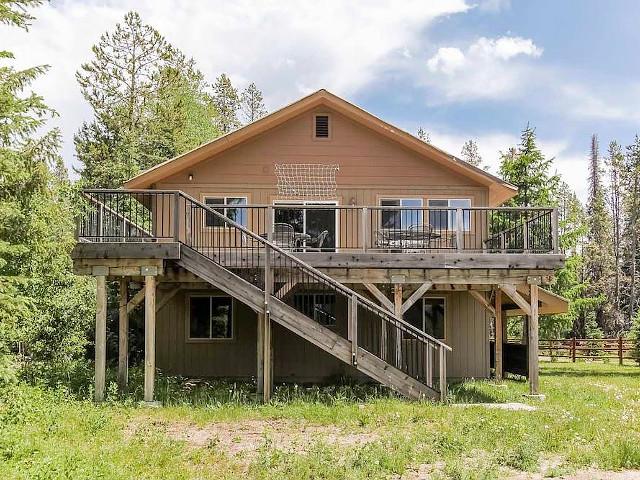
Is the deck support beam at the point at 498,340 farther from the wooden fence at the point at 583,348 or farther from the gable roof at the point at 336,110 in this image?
the wooden fence at the point at 583,348

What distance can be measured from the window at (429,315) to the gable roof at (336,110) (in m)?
3.14

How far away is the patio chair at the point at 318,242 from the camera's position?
45.8 feet

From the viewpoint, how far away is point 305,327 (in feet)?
39.9

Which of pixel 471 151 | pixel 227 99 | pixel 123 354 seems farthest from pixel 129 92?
pixel 471 151

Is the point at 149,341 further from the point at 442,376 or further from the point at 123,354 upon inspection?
the point at 442,376

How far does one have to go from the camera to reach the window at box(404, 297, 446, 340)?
16650mm

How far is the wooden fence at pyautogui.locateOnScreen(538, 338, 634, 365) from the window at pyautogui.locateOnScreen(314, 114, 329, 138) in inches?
657

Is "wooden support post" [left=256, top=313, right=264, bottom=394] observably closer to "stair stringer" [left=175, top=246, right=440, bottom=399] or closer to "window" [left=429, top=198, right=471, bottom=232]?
"stair stringer" [left=175, top=246, right=440, bottom=399]

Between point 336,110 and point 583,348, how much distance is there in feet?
56.0

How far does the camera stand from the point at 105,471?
7.33 metres

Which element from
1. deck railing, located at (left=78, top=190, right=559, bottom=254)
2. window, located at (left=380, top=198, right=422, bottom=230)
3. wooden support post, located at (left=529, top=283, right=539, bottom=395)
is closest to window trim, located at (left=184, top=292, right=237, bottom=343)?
deck railing, located at (left=78, top=190, right=559, bottom=254)

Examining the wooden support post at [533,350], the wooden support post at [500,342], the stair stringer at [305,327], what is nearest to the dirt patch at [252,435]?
the stair stringer at [305,327]

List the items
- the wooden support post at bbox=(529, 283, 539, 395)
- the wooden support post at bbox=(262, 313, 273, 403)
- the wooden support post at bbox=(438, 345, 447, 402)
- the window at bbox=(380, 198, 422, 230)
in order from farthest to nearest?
1. the window at bbox=(380, 198, 422, 230)
2. the wooden support post at bbox=(529, 283, 539, 395)
3. the wooden support post at bbox=(262, 313, 273, 403)
4. the wooden support post at bbox=(438, 345, 447, 402)

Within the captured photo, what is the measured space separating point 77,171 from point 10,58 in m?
21.3
